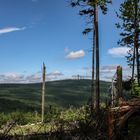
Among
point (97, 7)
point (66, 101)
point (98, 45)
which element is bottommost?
point (66, 101)

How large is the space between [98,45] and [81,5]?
5956 millimetres

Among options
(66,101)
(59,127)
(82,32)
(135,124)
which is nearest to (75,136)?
(59,127)

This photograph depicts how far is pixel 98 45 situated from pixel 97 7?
172 inches

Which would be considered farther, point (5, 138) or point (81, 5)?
point (81, 5)

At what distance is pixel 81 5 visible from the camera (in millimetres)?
46438

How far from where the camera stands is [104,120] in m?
7.71

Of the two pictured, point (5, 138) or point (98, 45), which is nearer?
point (5, 138)

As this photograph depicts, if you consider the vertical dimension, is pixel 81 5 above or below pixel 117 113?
above

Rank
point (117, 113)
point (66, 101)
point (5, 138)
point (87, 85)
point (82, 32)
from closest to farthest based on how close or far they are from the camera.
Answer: point (117, 113) → point (5, 138) → point (82, 32) → point (66, 101) → point (87, 85)

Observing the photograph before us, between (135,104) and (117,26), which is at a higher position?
(117,26)

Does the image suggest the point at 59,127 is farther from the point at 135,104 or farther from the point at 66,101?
Result: the point at 66,101

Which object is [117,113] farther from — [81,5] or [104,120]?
[81,5]

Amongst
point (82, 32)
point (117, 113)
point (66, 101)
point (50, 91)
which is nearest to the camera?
point (117, 113)

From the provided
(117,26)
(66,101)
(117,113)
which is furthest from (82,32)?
(117,113)
